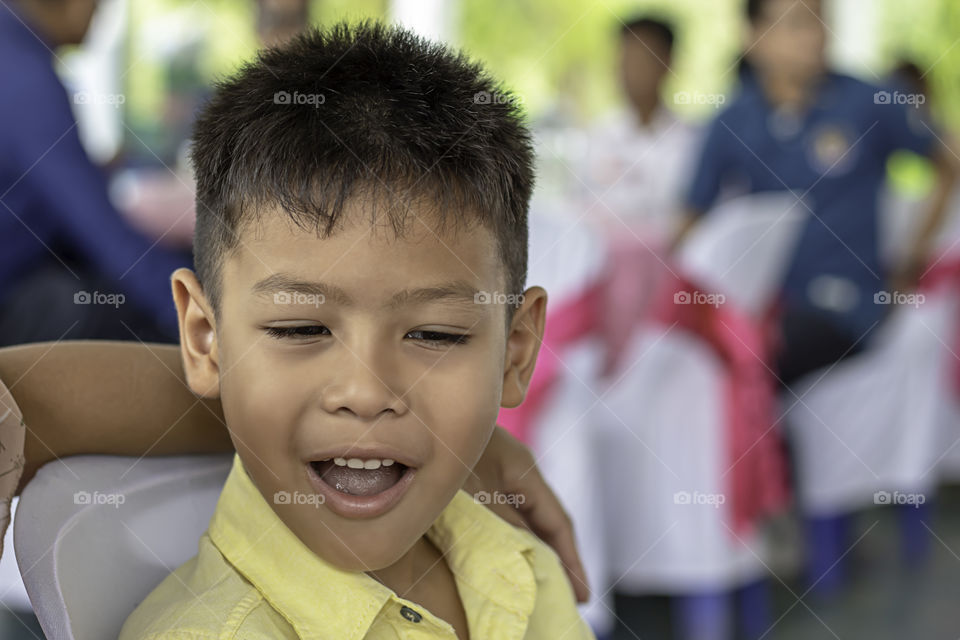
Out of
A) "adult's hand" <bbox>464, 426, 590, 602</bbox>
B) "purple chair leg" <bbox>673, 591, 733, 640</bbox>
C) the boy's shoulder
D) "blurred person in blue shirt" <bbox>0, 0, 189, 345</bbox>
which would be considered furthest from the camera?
"purple chair leg" <bbox>673, 591, 733, 640</bbox>

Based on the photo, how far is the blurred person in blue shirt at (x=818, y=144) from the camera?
264 cm

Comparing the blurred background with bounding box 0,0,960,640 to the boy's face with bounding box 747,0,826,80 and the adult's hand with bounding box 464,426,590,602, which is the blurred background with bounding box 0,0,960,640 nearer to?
the boy's face with bounding box 747,0,826,80

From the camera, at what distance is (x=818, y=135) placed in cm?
265

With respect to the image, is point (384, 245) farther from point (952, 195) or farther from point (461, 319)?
point (952, 195)

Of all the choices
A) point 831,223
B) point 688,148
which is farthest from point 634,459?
point 688,148

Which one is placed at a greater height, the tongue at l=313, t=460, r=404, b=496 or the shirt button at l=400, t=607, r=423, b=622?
the tongue at l=313, t=460, r=404, b=496

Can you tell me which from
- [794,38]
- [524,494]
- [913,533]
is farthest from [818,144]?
[524,494]

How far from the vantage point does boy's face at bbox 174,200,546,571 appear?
25.2 inches

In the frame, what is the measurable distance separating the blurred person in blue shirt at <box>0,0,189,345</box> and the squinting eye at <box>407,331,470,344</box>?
117 centimetres

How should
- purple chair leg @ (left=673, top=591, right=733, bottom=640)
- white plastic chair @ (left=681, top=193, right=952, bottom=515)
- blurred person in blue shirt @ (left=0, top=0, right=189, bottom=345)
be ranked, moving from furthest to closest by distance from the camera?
1. white plastic chair @ (left=681, top=193, right=952, bottom=515)
2. purple chair leg @ (left=673, top=591, right=733, bottom=640)
3. blurred person in blue shirt @ (left=0, top=0, right=189, bottom=345)

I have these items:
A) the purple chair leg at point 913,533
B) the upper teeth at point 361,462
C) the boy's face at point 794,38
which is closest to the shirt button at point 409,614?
the upper teeth at point 361,462

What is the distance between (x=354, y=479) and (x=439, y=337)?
0.38 feet

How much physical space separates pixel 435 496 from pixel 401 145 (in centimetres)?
25

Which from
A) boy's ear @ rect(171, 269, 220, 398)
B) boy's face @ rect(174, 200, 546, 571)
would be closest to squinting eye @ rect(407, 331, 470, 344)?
boy's face @ rect(174, 200, 546, 571)
